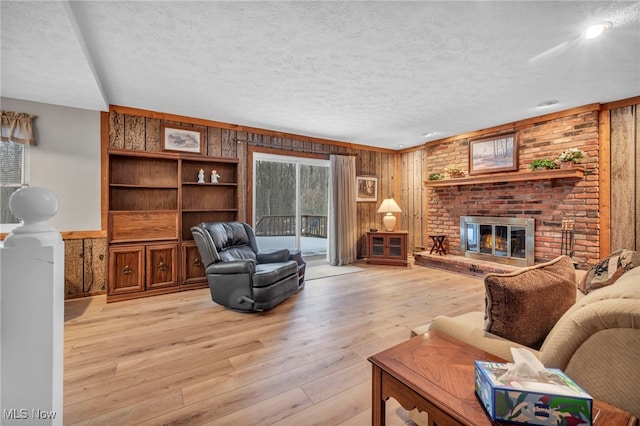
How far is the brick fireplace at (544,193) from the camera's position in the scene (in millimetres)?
3826

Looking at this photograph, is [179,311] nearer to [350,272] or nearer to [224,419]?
[224,419]

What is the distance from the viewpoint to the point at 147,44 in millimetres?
2346

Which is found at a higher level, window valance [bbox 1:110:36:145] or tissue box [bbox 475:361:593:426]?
window valance [bbox 1:110:36:145]

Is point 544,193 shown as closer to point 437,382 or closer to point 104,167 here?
point 437,382

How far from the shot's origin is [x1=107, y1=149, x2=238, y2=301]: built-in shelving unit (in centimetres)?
362

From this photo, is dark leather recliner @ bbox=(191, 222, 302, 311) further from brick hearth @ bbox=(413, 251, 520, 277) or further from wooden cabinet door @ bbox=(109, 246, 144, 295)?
brick hearth @ bbox=(413, 251, 520, 277)

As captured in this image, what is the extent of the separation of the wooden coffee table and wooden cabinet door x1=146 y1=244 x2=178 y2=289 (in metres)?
3.58

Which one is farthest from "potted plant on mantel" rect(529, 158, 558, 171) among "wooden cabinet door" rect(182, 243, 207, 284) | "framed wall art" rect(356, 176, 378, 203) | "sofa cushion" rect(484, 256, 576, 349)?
"wooden cabinet door" rect(182, 243, 207, 284)

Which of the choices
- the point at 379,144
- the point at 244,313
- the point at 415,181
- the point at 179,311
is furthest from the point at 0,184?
the point at 415,181

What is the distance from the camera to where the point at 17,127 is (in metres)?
3.24

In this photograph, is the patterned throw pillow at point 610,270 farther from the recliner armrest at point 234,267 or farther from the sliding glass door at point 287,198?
the sliding glass door at point 287,198

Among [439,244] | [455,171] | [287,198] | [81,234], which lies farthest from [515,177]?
[81,234]

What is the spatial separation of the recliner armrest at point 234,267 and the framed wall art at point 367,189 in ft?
11.4

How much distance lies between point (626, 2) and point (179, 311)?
462cm
